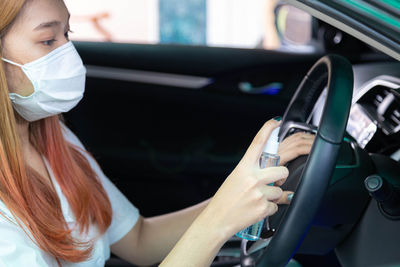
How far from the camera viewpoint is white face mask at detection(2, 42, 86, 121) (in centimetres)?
101

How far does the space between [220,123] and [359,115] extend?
84 centimetres

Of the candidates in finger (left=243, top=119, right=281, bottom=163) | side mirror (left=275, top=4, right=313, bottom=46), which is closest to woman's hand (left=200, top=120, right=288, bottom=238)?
finger (left=243, top=119, right=281, bottom=163)

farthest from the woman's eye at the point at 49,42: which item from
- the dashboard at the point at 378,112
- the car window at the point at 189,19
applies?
the car window at the point at 189,19

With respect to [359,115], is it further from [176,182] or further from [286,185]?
[176,182]

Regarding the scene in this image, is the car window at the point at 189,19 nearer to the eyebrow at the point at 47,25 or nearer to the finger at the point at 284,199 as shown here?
the eyebrow at the point at 47,25

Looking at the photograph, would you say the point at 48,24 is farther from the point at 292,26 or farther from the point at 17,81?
the point at 292,26

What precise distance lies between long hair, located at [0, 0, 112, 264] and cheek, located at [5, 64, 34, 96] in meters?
0.04

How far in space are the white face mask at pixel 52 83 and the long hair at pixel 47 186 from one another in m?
0.04

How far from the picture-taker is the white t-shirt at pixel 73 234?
0.90m

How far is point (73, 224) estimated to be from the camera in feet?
3.73

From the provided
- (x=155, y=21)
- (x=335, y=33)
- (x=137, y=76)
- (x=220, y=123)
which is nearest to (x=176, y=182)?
(x=220, y=123)

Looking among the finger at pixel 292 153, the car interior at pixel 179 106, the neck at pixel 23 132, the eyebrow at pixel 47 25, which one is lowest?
the car interior at pixel 179 106

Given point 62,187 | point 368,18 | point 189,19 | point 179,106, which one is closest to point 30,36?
point 62,187

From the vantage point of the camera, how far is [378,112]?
1.26 metres
